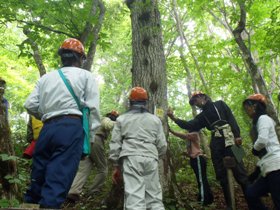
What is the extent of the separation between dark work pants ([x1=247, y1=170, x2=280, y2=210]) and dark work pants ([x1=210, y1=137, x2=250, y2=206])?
2.99 feet

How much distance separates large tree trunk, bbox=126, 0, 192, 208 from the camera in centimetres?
602

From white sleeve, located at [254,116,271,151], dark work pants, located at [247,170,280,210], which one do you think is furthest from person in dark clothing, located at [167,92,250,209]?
white sleeve, located at [254,116,271,151]

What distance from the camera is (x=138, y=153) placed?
4551 mm

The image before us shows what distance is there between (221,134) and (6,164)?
12.6ft

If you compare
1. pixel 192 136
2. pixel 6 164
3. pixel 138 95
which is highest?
pixel 192 136

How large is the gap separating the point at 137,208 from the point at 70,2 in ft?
19.4

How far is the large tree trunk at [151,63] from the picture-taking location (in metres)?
6.02

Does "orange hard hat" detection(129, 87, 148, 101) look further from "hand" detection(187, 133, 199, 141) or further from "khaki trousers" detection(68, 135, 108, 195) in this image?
"khaki trousers" detection(68, 135, 108, 195)

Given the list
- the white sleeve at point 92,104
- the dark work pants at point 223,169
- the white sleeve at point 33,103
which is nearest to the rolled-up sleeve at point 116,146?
the white sleeve at point 92,104

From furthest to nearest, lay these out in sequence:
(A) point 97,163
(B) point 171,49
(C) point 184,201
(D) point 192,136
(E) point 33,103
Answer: (B) point 171,49 < (A) point 97,163 < (D) point 192,136 < (C) point 184,201 < (E) point 33,103

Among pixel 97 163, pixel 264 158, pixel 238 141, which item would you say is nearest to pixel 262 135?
pixel 264 158

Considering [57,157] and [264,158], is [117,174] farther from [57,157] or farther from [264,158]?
[264,158]

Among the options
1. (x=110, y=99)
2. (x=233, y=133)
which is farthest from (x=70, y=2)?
(x=110, y=99)

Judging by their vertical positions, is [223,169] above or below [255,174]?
above
